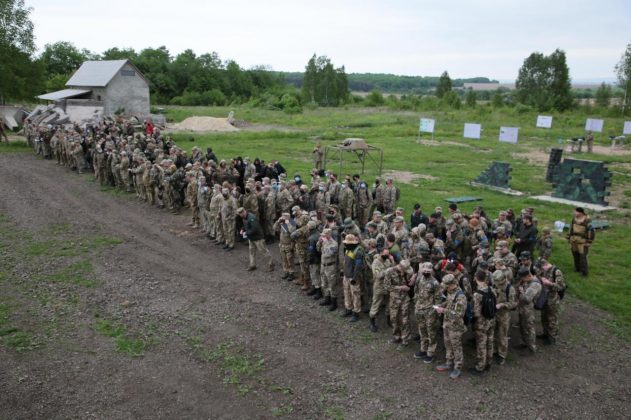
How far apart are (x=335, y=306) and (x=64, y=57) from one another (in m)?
78.4

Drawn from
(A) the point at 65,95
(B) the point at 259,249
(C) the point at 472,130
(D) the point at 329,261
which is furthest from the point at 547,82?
(D) the point at 329,261

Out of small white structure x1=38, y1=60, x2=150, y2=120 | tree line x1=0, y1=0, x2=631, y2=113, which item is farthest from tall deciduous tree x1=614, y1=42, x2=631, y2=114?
small white structure x1=38, y1=60, x2=150, y2=120

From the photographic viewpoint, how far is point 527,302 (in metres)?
9.53

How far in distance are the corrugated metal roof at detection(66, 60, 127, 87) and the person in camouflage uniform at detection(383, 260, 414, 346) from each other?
38440 millimetres

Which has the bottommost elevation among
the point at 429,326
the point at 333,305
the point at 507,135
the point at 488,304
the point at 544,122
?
the point at 333,305

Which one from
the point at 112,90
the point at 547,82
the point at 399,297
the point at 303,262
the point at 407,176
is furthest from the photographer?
the point at 547,82

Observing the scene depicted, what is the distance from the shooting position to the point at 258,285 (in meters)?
12.9

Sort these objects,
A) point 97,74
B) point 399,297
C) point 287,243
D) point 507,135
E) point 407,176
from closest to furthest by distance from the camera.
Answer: point 399,297 < point 287,243 < point 407,176 < point 507,135 < point 97,74

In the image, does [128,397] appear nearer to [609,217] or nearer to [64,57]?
[609,217]

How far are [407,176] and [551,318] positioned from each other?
16.1 m

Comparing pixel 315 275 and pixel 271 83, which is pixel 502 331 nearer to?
pixel 315 275

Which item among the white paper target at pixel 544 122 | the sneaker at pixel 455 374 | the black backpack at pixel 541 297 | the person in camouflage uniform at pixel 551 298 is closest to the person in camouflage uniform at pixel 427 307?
the sneaker at pixel 455 374

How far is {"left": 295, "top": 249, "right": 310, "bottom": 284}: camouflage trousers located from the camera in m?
12.4

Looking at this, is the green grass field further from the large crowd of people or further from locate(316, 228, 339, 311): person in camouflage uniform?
locate(316, 228, 339, 311): person in camouflage uniform
